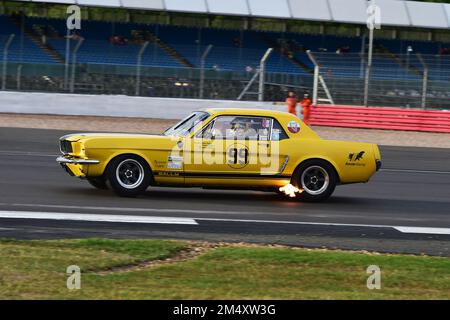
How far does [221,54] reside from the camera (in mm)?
32406

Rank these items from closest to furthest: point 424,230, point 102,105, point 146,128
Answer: point 424,230 → point 146,128 → point 102,105

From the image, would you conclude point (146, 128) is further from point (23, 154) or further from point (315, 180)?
point (315, 180)

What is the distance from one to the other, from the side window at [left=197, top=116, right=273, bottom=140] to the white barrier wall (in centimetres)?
1677

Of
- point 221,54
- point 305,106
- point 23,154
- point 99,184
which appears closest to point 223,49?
point 221,54

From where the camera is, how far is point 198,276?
7.92 meters

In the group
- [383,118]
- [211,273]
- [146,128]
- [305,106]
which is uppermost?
[305,106]

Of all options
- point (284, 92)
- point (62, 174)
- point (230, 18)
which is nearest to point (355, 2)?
point (230, 18)

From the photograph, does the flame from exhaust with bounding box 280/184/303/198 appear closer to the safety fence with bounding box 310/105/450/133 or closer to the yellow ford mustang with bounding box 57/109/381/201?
the yellow ford mustang with bounding box 57/109/381/201

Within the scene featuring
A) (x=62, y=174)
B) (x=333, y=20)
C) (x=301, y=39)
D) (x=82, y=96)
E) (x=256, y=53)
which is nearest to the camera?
(x=62, y=174)

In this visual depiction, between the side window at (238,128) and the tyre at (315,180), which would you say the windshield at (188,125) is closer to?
the side window at (238,128)

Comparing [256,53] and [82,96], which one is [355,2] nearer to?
[256,53]

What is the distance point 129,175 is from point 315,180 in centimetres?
270

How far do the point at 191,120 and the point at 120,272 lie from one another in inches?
212

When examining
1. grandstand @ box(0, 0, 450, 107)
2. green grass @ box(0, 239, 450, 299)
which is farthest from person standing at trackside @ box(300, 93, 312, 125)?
green grass @ box(0, 239, 450, 299)
